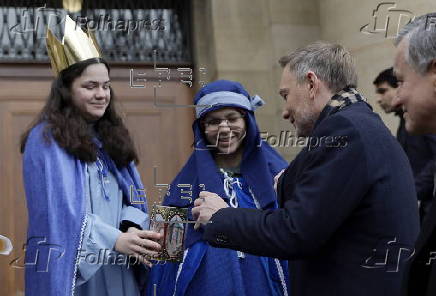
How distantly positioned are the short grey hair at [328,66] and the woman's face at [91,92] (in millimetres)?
1255

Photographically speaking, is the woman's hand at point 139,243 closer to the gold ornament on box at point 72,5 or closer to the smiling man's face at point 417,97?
the smiling man's face at point 417,97

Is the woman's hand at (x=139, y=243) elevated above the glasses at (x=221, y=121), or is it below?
below

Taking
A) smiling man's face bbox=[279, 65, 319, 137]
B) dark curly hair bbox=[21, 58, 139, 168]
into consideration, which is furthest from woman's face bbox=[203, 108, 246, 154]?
smiling man's face bbox=[279, 65, 319, 137]

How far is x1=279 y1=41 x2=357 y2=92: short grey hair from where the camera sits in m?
3.11

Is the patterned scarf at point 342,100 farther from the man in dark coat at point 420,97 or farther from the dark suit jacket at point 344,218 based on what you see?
the man in dark coat at point 420,97

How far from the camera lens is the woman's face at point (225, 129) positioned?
421 cm

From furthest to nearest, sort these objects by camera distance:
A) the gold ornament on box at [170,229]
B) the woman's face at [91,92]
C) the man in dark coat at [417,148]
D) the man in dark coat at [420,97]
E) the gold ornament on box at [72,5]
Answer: the gold ornament on box at [72,5], the man in dark coat at [417,148], the woman's face at [91,92], the gold ornament on box at [170,229], the man in dark coat at [420,97]

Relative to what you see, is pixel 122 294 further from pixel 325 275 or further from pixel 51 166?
pixel 325 275

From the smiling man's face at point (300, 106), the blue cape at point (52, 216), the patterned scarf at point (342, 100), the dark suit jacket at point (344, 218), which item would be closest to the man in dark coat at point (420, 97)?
the dark suit jacket at point (344, 218)

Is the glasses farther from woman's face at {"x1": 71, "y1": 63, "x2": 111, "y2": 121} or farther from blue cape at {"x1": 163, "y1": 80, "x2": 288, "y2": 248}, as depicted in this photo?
woman's face at {"x1": 71, "y1": 63, "x2": 111, "y2": 121}

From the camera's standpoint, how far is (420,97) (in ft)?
7.93

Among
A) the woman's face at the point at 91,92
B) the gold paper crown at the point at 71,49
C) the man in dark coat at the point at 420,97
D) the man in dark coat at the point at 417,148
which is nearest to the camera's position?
the man in dark coat at the point at 420,97

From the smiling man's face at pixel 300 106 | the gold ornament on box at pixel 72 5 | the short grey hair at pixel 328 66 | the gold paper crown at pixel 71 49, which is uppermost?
the gold ornament on box at pixel 72 5

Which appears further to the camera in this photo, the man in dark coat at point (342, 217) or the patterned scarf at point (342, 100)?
the patterned scarf at point (342, 100)
